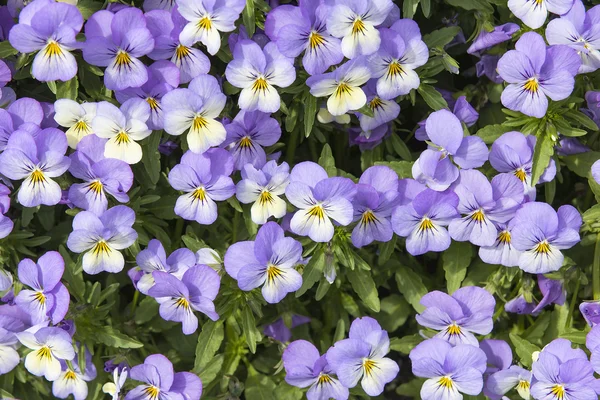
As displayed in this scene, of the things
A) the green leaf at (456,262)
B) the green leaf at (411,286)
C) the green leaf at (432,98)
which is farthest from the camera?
the green leaf at (411,286)

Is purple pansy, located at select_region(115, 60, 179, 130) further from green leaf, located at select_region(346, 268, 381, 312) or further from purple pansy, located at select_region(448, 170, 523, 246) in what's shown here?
purple pansy, located at select_region(448, 170, 523, 246)

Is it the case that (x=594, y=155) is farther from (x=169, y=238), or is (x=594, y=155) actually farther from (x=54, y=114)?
(x=54, y=114)

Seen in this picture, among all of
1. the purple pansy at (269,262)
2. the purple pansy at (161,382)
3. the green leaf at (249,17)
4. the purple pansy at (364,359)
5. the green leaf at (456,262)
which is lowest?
the purple pansy at (161,382)

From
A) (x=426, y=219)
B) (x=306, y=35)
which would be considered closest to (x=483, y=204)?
(x=426, y=219)

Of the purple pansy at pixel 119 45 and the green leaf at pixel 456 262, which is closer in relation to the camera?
the purple pansy at pixel 119 45

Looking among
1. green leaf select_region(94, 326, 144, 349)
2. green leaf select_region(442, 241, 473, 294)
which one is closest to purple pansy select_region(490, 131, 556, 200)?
green leaf select_region(442, 241, 473, 294)

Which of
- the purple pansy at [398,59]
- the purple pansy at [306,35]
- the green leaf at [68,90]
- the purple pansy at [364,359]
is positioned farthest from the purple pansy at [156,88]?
the purple pansy at [364,359]

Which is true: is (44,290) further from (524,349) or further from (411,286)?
(524,349)

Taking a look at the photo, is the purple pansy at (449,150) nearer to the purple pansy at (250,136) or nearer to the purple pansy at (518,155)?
the purple pansy at (518,155)
